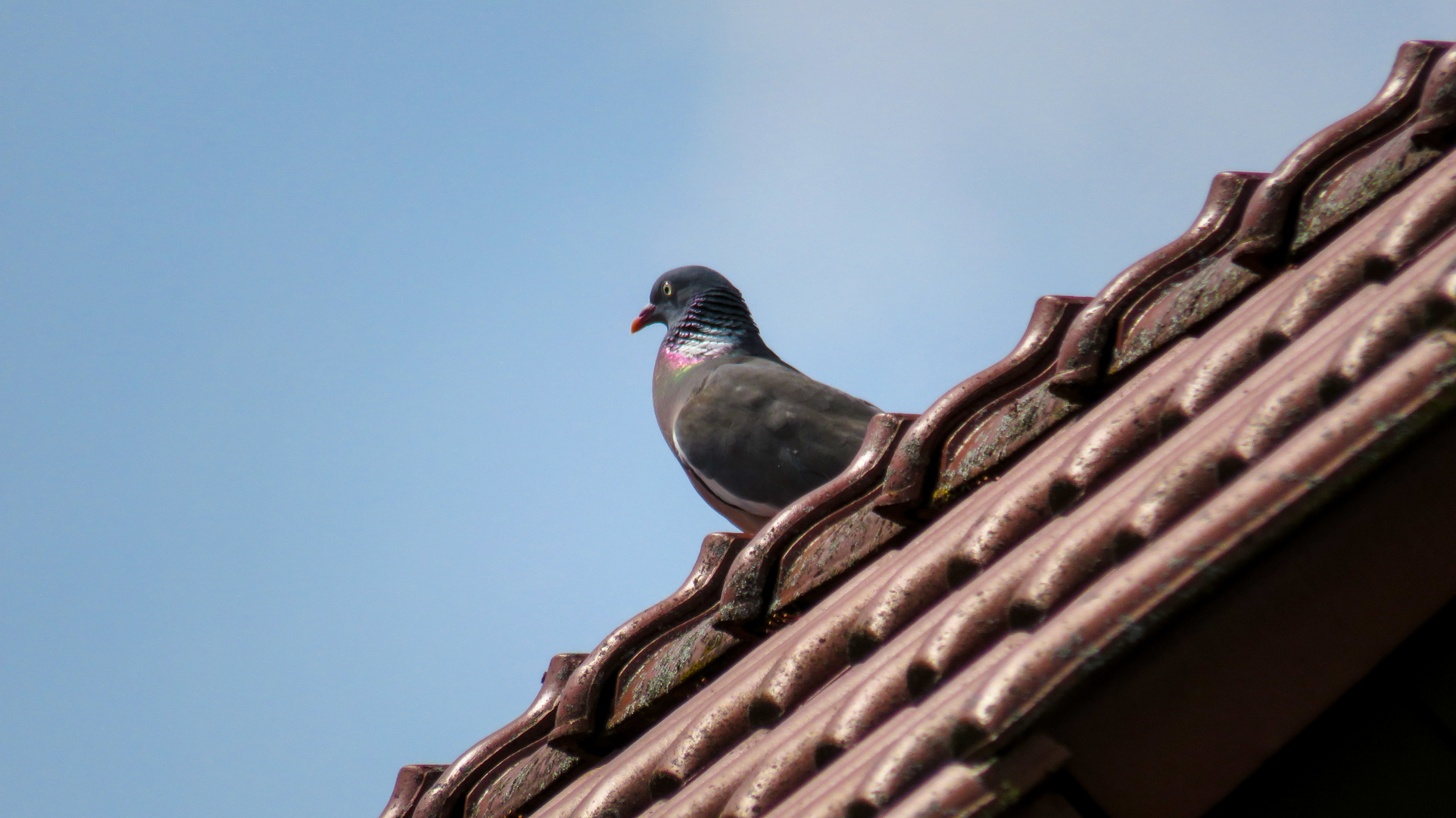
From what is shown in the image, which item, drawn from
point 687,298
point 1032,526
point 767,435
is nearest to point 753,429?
point 767,435

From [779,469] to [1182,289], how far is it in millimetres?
3094

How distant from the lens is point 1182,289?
1.88 m

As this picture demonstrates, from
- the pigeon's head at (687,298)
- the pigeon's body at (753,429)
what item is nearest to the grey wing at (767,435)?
the pigeon's body at (753,429)

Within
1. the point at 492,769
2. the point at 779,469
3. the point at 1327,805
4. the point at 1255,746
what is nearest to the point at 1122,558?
the point at 1255,746

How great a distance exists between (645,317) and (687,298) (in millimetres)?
476

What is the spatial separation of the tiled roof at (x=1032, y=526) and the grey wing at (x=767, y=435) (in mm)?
2419

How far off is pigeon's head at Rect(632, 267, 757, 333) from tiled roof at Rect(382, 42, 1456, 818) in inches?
154

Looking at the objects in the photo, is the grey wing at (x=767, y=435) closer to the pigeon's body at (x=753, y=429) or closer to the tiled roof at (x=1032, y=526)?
the pigeon's body at (x=753, y=429)

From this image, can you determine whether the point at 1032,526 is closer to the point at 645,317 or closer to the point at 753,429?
the point at 753,429

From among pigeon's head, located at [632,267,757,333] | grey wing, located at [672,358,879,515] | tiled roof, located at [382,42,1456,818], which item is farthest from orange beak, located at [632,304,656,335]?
tiled roof, located at [382,42,1456,818]

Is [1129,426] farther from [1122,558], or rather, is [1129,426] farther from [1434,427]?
[1434,427]

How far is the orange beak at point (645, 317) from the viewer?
6.89 meters

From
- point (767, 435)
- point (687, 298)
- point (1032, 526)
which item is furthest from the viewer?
point (687, 298)

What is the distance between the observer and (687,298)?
6.53 m
